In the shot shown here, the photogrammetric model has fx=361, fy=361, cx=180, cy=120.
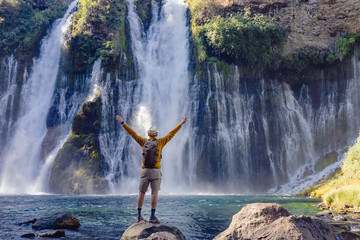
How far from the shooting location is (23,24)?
124 feet

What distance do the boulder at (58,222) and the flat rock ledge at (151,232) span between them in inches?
165

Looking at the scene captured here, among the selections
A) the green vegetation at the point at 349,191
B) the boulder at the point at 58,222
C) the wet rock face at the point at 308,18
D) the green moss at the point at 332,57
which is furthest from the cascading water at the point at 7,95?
the green moss at the point at 332,57

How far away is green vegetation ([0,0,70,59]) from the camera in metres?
35.5

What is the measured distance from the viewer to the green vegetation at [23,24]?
3547 cm

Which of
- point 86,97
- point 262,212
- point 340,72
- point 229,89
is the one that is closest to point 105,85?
point 86,97

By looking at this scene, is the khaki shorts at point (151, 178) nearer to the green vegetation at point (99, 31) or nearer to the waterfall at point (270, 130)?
the waterfall at point (270, 130)

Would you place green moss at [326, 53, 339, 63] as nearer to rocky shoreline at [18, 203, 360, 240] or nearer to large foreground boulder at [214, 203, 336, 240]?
rocky shoreline at [18, 203, 360, 240]

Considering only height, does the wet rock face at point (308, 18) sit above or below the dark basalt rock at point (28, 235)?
above

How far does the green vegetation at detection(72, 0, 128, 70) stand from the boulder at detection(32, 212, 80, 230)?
930 inches

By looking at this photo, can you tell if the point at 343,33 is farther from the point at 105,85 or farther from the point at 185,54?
the point at 105,85

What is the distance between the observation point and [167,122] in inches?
1220

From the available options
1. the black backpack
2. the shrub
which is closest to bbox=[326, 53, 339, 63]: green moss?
the shrub

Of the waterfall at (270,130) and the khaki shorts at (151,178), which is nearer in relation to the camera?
the khaki shorts at (151,178)

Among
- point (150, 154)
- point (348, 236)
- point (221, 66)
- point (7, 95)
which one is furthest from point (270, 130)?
point (150, 154)
